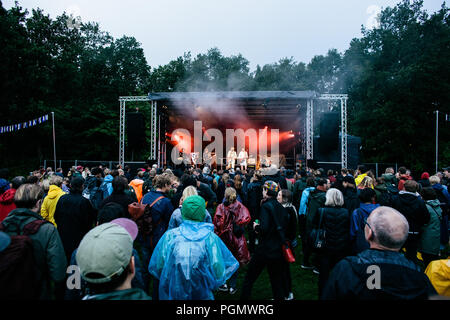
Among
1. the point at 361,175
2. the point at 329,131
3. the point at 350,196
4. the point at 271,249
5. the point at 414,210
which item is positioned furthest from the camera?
the point at 329,131

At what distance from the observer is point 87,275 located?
1110 mm

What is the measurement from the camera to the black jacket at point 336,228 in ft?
10.1

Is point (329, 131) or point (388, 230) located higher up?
point (329, 131)

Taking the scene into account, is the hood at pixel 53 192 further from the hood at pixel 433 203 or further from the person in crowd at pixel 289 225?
the hood at pixel 433 203

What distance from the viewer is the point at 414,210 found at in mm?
3484

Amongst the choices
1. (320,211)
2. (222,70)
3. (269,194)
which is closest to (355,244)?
(320,211)

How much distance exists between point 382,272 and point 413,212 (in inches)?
109

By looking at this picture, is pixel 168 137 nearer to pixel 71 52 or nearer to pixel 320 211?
pixel 320 211

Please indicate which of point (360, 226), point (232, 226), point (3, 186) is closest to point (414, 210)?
point (360, 226)

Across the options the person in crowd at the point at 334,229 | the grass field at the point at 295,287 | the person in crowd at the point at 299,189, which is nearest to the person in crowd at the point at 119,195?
the grass field at the point at 295,287

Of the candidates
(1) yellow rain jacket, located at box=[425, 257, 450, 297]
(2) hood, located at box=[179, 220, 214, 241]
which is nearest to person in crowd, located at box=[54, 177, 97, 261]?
(2) hood, located at box=[179, 220, 214, 241]

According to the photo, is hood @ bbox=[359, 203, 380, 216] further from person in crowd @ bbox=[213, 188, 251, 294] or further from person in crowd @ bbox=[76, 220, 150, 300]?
person in crowd @ bbox=[76, 220, 150, 300]

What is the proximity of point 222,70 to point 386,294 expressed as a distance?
40132 millimetres

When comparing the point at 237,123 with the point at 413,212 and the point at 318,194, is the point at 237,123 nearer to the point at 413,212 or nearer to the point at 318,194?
the point at 318,194
